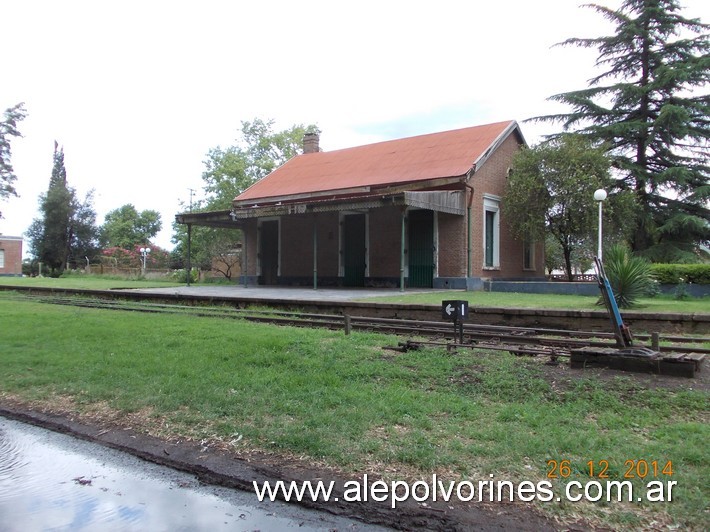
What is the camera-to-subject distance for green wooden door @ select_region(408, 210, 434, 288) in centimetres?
2205

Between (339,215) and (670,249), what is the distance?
15450 mm

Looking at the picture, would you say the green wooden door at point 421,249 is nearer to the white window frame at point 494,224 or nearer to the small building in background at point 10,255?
the white window frame at point 494,224

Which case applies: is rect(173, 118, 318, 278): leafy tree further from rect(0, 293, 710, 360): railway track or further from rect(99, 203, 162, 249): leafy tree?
rect(99, 203, 162, 249): leafy tree

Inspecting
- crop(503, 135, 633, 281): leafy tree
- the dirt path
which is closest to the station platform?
crop(503, 135, 633, 281): leafy tree

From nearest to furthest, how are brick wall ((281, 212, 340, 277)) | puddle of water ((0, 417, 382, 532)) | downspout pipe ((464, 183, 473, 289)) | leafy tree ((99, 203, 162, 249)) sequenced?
puddle of water ((0, 417, 382, 532))
downspout pipe ((464, 183, 473, 289))
brick wall ((281, 212, 340, 277))
leafy tree ((99, 203, 162, 249))

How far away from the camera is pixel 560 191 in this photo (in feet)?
69.3

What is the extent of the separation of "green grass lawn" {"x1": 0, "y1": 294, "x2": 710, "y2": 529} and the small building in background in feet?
197

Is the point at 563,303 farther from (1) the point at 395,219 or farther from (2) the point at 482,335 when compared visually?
(1) the point at 395,219

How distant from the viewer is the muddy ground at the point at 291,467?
3281 millimetres

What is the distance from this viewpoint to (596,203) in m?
20.9

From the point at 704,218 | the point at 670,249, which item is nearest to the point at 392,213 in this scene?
the point at 670,249

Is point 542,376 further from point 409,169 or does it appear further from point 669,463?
point 409,169

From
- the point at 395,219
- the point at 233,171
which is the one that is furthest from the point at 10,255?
the point at 395,219

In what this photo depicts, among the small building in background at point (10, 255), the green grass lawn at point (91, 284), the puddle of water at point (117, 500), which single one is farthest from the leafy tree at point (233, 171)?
the puddle of water at point (117, 500)
